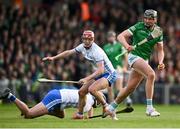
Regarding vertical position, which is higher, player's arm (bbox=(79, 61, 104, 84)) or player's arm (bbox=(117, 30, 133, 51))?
player's arm (bbox=(117, 30, 133, 51))

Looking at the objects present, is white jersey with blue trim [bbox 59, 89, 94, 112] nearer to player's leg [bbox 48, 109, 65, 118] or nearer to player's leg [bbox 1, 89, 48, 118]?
player's leg [bbox 48, 109, 65, 118]

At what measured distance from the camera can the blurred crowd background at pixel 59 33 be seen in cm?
3005

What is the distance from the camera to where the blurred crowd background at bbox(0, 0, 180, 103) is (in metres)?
30.0

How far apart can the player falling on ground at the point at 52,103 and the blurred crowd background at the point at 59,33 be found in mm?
10171

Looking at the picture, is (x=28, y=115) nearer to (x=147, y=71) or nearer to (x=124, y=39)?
(x=124, y=39)

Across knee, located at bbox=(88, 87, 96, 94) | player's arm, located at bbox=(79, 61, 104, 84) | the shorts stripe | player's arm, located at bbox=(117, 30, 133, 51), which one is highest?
player's arm, located at bbox=(117, 30, 133, 51)

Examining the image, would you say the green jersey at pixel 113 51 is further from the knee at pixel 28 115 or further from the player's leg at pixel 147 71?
the knee at pixel 28 115

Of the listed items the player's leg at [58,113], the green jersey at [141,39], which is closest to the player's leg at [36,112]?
the player's leg at [58,113]

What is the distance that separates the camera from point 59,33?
106 ft

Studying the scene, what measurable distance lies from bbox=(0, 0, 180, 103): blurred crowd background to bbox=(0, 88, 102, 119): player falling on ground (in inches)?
400

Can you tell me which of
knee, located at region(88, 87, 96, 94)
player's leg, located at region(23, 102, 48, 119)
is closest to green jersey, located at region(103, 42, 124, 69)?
knee, located at region(88, 87, 96, 94)

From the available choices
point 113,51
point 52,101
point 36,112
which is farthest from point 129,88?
point 113,51

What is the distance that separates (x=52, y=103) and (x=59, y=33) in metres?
14.1

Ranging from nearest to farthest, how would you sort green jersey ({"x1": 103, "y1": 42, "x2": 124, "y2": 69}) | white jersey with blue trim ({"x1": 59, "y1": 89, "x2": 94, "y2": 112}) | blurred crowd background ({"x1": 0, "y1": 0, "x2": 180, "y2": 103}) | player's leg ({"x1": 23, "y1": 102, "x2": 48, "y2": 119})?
player's leg ({"x1": 23, "y1": 102, "x2": 48, "y2": 119}) → white jersey with blue trim ({"x1": 59, "y1": 89, "x2": 94, "y2": 112}) → green jersey ({"x1": 103, "y1": 42, "x2": 124, "y2": 69}) → blurred crowd background ({"x1": 0, "y1": 0, "x2": 180, "y2": 103})
